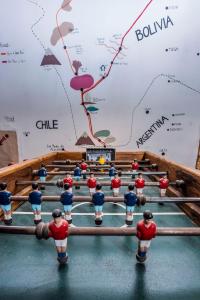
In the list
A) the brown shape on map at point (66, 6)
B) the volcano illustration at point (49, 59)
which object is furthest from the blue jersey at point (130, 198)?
the brown shape on map at point (66, 6)

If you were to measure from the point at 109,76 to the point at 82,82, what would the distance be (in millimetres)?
431

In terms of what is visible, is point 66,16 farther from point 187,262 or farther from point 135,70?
point 187,262

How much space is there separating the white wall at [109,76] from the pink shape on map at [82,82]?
0.25 ft

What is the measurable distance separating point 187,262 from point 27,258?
53cm

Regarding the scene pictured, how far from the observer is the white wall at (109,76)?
10.9ft

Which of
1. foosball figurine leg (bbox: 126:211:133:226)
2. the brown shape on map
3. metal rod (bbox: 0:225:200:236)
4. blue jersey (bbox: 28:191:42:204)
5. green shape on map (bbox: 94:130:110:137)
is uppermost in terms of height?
the brown shape on map

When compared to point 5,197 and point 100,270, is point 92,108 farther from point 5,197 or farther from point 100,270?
point 100,270

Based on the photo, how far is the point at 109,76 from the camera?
3.42 metres

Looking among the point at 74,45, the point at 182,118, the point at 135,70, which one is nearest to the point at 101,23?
the point at 74,45

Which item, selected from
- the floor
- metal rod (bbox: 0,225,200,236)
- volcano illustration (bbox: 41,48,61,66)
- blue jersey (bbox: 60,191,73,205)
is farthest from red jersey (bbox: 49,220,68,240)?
volcano illustration (bbox: 41,48,61,66)

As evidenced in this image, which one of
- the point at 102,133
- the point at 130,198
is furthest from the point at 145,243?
the point at 102,133

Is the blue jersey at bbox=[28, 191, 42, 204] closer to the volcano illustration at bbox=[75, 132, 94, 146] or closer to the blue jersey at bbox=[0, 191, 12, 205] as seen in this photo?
the blue jersey at bbox=[0, 191, 12, 205]

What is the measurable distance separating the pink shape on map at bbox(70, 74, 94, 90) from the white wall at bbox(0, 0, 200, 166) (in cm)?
8

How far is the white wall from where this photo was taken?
10.9 feet
